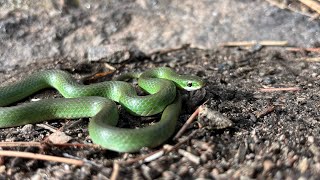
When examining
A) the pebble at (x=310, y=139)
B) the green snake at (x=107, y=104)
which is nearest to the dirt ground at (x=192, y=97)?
the pebble at (x=310, y=139)

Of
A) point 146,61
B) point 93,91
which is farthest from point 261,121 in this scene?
point 146,61

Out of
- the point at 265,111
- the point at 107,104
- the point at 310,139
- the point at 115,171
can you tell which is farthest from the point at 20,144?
the point at 310,139

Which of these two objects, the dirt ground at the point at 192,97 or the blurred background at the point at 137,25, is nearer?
the dirt ground at the point at 192,97

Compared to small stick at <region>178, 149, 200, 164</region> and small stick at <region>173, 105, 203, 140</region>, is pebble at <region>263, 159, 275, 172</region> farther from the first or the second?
small stick at <region>173, 105, 203, 140</region>

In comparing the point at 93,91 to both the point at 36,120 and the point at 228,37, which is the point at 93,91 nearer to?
the point at 36,120

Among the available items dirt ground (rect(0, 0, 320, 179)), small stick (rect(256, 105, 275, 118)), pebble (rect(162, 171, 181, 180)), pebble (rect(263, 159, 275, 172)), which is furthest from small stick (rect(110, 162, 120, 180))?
small stick (rect(256, 105, 275, 118))

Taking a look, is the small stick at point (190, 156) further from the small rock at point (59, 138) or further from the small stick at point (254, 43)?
the small stick at point (254, 43)

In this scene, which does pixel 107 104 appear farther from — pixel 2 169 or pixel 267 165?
pixel 267 165
